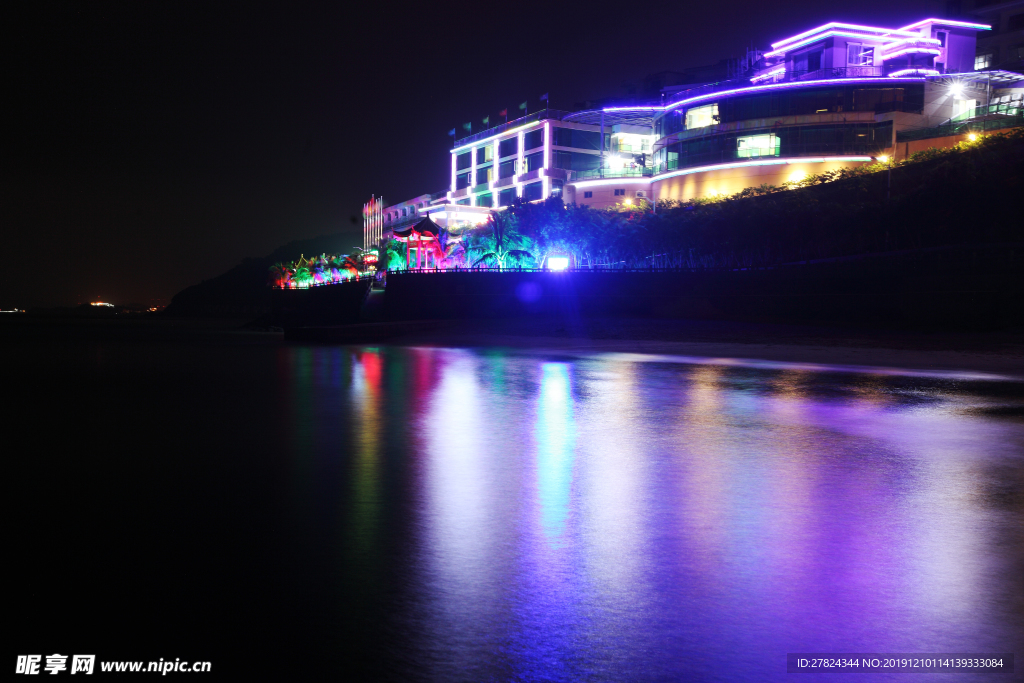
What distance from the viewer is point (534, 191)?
3716 inches

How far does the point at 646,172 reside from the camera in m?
82.1

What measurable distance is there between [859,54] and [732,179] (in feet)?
49.6

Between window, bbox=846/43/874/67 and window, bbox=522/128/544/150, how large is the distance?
36442 mm

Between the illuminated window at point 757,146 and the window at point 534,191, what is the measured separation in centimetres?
2907

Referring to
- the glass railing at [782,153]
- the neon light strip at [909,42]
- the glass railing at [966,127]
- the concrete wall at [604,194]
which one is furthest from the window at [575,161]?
the glass railing at [966,127]

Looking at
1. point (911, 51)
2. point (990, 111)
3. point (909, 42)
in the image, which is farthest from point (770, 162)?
point (909, 42)

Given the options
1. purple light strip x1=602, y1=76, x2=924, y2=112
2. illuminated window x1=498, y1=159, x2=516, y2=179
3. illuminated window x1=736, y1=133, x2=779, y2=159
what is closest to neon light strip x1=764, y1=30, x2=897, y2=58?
purple light strip x1=602, y1=76, x2=924, y2=112

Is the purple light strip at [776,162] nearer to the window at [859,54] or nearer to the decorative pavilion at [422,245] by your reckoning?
the window at [859,54]

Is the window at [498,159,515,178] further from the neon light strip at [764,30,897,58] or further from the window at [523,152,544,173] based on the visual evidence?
the neon light strip at [764,30,897,58]

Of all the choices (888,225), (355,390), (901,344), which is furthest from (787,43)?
(355,390)

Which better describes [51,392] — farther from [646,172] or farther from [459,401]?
[646,172]

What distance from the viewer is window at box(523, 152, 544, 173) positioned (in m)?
94.7

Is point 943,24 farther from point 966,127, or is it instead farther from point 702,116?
point 702,116

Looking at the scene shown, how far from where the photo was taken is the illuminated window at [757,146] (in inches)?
2611
